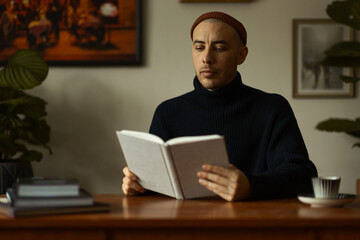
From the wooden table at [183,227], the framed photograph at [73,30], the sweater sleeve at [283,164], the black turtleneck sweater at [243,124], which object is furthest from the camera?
the framed photograph at [73,30]

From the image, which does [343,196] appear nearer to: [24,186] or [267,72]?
[24,186]

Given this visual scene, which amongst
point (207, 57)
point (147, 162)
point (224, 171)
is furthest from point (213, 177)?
point (207, 57)

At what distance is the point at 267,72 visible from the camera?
3.44 m

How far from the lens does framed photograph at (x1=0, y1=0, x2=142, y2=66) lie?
3420 mm

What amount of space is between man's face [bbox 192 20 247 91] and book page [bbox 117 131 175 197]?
53 cm

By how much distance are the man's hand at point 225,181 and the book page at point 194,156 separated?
0.02m

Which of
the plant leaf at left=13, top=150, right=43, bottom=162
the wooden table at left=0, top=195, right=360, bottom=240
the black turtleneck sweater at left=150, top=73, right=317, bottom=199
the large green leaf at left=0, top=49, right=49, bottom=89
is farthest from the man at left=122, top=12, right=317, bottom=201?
the plant leaf at left=13, top=150, right=43, bottom=162

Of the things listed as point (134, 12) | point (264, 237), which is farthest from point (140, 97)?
point (264, 237)

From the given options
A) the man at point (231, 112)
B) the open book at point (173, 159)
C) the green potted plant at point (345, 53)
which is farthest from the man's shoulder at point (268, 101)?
the green potted plant at point (345, 53)

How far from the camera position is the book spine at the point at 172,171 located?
1431mm

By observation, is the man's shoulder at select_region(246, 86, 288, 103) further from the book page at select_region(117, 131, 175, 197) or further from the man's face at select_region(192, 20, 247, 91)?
the book page at select_region(117, 131, 175, 197)

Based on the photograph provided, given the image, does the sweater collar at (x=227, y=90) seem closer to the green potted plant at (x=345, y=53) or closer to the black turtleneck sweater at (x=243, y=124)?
the black turtleneck sweater at (x=243, y=124)

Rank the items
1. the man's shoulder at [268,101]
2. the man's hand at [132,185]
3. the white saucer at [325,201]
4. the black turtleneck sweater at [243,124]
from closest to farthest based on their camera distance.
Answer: the white saucer at [325,201]
the man's hand at [132,185]
the black turtleneck sweater at [243,124]
the man's shoulder at [268,101]

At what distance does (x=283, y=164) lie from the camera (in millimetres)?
1813
